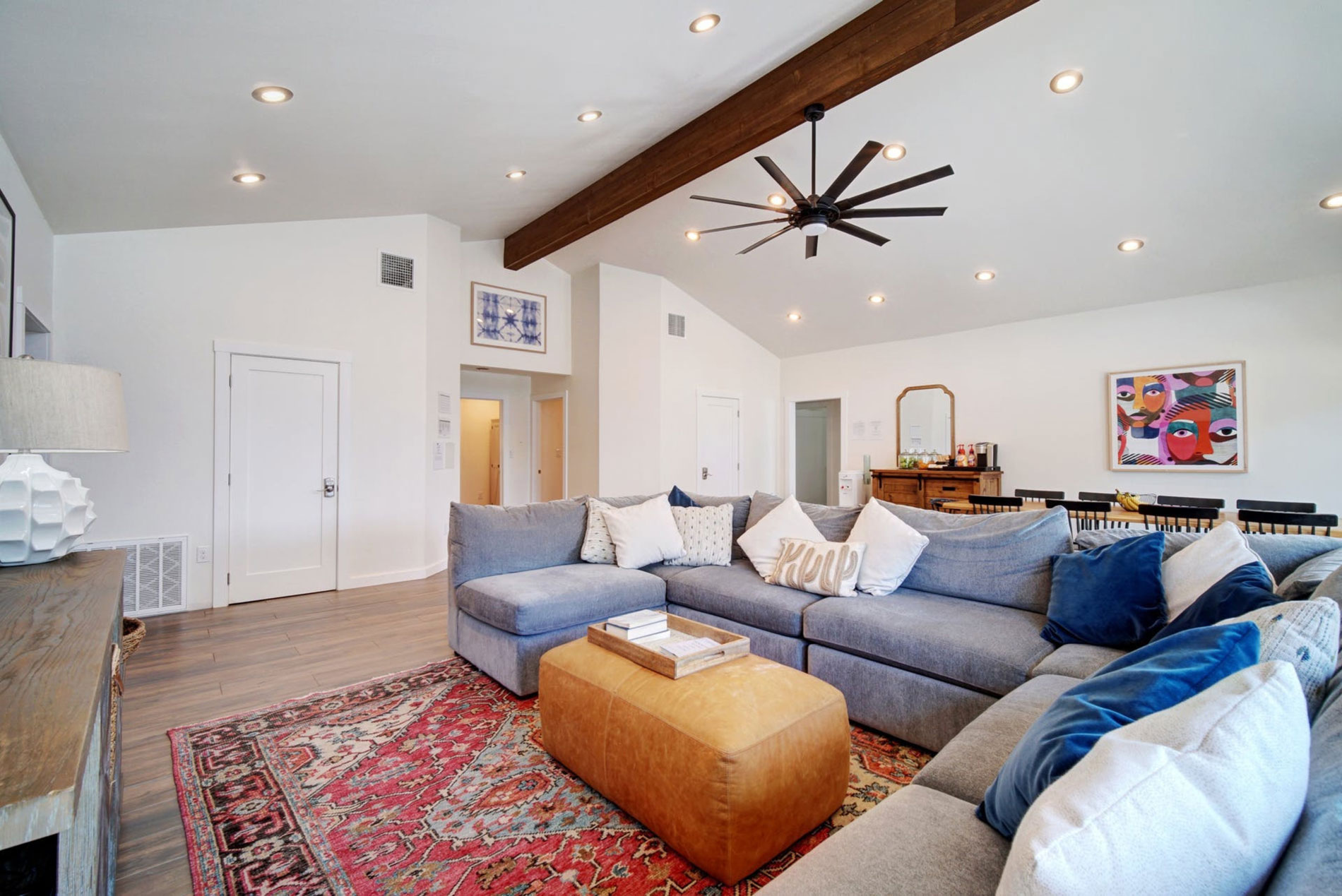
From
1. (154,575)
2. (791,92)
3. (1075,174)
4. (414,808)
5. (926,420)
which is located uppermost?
(791,92)

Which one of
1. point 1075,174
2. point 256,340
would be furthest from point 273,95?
point 1075,174

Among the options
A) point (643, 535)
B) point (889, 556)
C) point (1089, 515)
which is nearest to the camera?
point (889, 556)

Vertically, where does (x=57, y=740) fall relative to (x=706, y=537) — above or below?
above

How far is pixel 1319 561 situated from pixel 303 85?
175 inches

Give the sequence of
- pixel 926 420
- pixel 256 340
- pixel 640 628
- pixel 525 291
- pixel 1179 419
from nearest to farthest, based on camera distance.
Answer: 1. pixel 640 628
2. pixel 256 340
3. pixel 1179 419
4. pixel 525 291
5. pixel 926 420

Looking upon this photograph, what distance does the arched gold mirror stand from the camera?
6.77 metres

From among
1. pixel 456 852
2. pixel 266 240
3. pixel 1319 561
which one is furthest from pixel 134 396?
pixel 1319 561

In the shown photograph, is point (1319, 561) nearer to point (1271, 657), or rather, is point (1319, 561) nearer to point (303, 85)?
point (1271, 657)

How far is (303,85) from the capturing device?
2.84m

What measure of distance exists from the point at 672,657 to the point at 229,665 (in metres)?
2.76

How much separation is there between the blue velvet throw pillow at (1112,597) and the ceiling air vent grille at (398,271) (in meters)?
5.19

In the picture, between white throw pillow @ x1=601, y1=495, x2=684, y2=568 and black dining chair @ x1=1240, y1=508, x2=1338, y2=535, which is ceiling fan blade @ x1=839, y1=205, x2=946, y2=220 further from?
black dining chair @ x1=1240, y1=508, x2=1338, y2=535

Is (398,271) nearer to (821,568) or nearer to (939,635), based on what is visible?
(821,568)

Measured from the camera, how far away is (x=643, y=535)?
11.7 feet
